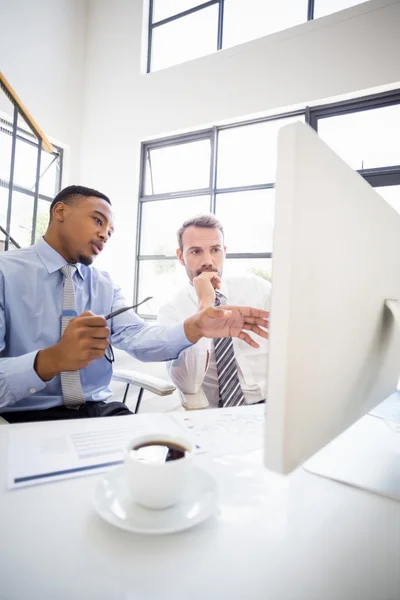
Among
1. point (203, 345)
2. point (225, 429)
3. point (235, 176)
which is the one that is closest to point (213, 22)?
point (235, 176)

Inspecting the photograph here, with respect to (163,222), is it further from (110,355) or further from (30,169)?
(110,355)

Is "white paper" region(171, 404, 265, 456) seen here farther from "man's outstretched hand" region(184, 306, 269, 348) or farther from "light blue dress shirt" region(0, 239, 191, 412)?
"light blue dress shirt" region(0, 239, 191, 412)

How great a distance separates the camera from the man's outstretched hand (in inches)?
37.3

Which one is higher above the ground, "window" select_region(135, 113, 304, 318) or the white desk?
"window" select_region(135, 113, 304, 318)

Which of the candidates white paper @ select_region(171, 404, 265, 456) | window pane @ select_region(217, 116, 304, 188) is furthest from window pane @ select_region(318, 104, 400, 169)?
white paper @ select_region(171, 404, 265, 456)

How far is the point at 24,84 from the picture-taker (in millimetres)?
3732

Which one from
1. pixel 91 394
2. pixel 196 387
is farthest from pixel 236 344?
pixel 91 394

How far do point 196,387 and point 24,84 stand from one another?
4.05 metres

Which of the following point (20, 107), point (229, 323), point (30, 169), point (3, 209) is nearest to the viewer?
point (229, 323)

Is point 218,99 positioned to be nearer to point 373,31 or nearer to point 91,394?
point 373,31

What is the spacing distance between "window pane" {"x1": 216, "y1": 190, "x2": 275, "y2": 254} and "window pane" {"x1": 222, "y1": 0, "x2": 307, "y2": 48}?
5.41 ft

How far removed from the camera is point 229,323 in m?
1.02

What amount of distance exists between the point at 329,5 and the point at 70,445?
4289mm

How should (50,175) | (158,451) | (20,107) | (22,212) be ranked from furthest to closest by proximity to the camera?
1. (50,175)
2. (22,212)
3. (20,107)
4. (158,451)
